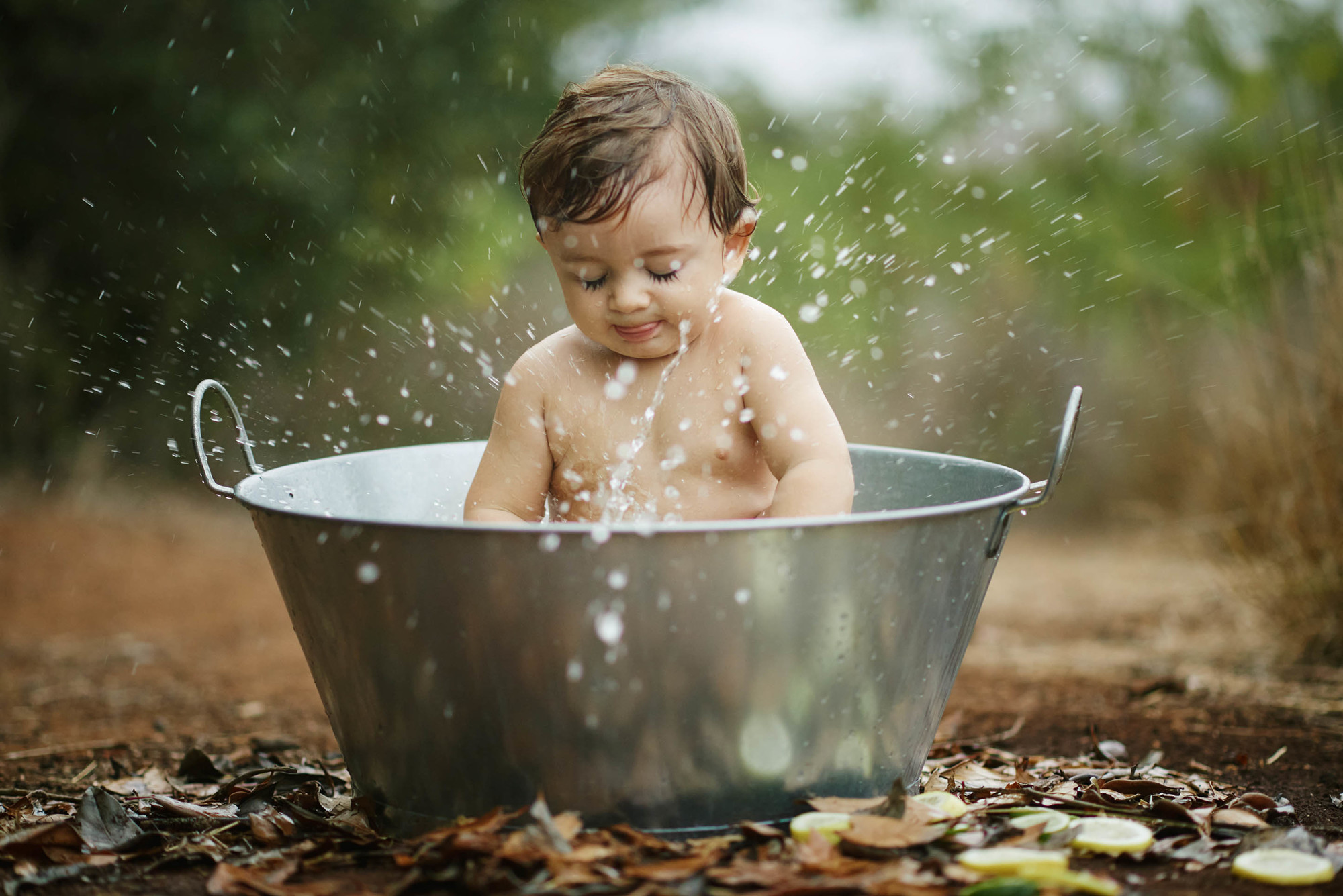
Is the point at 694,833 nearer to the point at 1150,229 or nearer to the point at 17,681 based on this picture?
the point at 17,681

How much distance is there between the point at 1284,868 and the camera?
1.28 metres

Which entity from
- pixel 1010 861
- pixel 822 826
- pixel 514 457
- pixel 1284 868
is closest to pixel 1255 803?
pixel 1284 868

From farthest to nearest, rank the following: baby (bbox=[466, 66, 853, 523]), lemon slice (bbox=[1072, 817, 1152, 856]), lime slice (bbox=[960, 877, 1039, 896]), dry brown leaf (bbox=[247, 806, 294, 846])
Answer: baby (bbox=[466, 66, 853, 523])
dry brown leaf (bbox=[247, 806, 294, 846])
lemon slice (bbox=[1072, 817, 1152, 856])
lime slice (bbox=[960, 877, 1039, 896])

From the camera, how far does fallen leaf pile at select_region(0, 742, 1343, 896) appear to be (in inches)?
48.1

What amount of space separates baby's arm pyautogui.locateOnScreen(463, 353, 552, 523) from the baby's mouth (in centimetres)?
19

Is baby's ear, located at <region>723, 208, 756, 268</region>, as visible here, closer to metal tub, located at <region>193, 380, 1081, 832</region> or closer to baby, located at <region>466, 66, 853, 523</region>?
baby, located at <region>466, 66, 853, 523</region>

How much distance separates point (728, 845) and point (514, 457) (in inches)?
28.2

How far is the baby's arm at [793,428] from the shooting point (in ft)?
5.26

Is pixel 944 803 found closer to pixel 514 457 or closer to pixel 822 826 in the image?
pixel 822 826

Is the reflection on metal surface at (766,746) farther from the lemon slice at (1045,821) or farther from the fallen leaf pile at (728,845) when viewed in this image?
the lemon slice at (1045,821)

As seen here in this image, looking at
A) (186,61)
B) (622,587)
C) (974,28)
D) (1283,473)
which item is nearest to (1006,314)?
(974,28)

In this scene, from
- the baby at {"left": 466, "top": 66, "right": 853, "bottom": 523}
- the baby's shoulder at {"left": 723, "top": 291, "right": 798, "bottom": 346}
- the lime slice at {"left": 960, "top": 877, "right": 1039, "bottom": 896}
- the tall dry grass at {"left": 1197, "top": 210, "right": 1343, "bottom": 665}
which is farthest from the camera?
the tall dry grass at {"left": 1197, "top": 210, "right": 1343, "bottom": 665}

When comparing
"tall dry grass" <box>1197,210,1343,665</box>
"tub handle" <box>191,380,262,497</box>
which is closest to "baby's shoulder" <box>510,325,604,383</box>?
"tub handle" <box>191,380,262,497</box>

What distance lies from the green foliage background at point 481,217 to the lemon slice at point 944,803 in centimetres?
278
